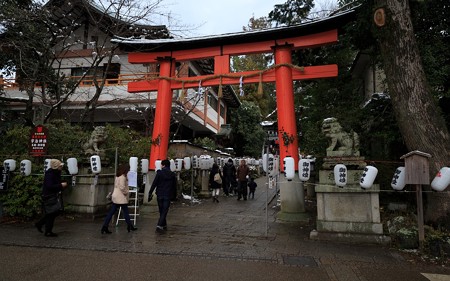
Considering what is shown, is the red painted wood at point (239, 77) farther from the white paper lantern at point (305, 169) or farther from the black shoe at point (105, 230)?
the black shoe at point (105, 230)

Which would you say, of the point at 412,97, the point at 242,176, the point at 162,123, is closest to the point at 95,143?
the point at 162,123

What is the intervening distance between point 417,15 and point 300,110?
7.41 meters

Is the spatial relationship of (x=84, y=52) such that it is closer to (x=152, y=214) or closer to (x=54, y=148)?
(x=54, y=148)

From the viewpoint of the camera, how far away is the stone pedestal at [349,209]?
7328 mm

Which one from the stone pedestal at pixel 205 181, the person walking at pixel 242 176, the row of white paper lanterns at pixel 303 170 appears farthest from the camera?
the stone pedestal at pixel 205 181

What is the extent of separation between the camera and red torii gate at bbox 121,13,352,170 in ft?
34.0

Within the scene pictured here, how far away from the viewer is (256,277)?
16.5 feet

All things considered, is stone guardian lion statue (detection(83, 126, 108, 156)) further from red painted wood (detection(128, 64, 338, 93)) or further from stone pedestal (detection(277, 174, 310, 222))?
stone pedestal (detection(277, 174, 310, 222))

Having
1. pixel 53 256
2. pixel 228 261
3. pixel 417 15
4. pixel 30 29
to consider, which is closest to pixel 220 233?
pixel 228 261

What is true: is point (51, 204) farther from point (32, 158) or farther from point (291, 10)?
point (291, 10)

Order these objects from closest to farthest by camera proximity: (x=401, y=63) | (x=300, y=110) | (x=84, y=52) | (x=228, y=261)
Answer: (x=228, y=261) → (x=401, y=63) → (x=300, y=110) → (x=84, y=52)

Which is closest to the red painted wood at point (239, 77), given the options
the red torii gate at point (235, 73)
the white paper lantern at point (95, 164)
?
the red torii gate at point (235, 73)

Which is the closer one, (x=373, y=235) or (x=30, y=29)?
(x=373, y=235)

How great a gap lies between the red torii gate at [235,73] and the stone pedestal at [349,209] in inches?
95.7
